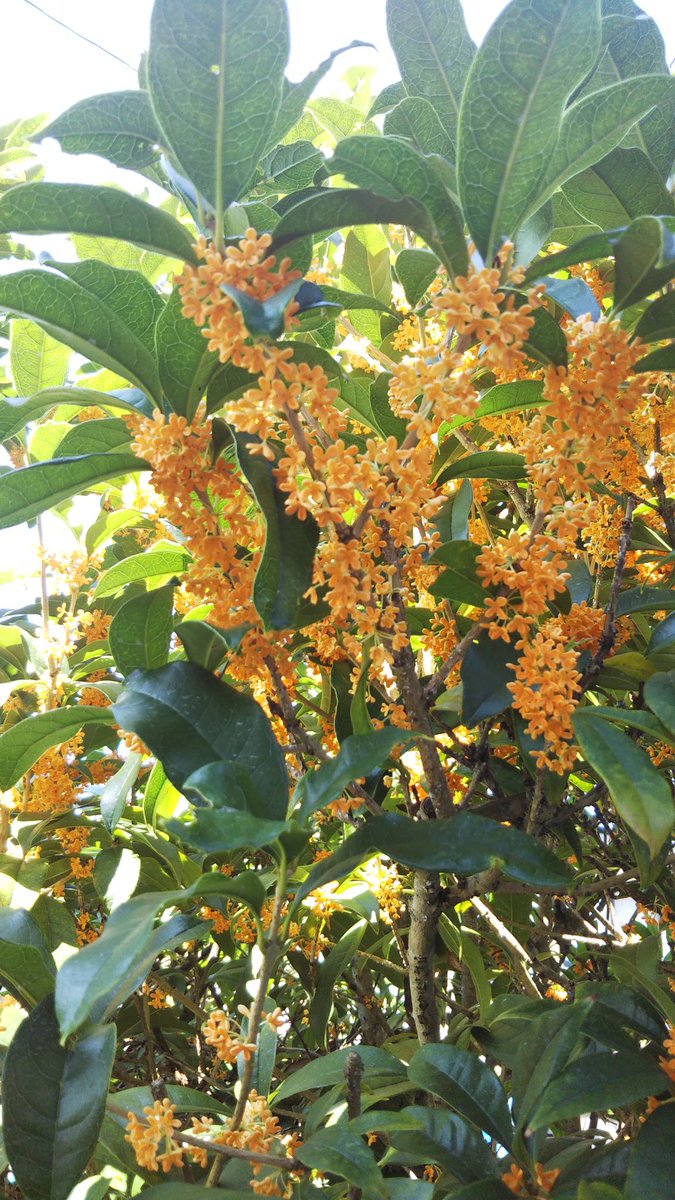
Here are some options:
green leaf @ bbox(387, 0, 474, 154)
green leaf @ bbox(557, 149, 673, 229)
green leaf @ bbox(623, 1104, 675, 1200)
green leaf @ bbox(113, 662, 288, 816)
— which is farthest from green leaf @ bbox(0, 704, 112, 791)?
green leaf @ bbox(557, 149, 673, 229)

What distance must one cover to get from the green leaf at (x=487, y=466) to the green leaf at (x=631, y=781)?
493 millimetres

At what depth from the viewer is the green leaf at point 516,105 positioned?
2.93 ft

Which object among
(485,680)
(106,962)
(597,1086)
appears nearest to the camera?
(106,962)

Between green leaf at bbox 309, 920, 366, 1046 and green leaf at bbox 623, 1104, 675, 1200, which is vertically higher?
green leaf at bbox 309, 920, 366, 1046

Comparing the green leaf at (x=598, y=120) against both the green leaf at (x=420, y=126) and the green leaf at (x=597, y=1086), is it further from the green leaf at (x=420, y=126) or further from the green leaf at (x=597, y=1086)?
the green leaf at (x=597, y=1086)

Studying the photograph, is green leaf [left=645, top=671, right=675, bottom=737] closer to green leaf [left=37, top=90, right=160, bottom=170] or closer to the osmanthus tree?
the osmanthus tree

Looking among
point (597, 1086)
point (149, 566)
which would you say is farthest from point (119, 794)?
point (597, 1086)

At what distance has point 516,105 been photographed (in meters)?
0.94

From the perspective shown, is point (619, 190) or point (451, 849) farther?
point (619, 190)

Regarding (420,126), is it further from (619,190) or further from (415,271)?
(619,190)

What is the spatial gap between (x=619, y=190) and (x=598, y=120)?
42 cm

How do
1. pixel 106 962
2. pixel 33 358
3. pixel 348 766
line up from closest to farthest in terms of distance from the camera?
pixel 106 962, pixel 348 766, pixel 33 358

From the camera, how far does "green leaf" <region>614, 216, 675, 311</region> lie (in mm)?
938

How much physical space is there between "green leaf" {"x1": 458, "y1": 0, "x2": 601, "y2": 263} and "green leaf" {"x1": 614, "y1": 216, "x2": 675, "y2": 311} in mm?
114
